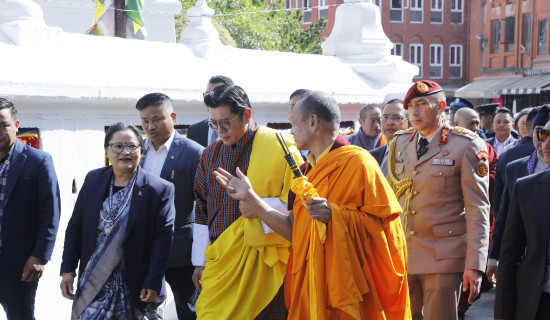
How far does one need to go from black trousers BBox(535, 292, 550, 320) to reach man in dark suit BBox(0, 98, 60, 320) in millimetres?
3205

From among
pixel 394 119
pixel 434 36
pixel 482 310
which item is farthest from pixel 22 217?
pixel 434 36

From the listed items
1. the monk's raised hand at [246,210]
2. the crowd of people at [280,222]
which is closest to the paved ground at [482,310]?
the crowd of people at [280,222]

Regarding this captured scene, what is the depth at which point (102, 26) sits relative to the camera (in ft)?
36.0

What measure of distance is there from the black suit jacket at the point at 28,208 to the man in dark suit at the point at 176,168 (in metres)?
0.76

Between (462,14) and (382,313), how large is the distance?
4379cm

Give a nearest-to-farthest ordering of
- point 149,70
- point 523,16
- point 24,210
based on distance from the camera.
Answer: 1. point 24,210
2. point 149,70
3. point 523,16

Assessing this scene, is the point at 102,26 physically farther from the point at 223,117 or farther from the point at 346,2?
the point at 223,117

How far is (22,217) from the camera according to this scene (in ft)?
17.5

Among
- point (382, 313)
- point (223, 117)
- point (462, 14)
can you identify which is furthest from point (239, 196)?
point (462, 14)

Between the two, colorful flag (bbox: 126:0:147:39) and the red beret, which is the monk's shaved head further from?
colorful flag (bbox: 126:0:147:39)

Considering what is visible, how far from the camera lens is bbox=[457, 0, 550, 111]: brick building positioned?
3672 cm

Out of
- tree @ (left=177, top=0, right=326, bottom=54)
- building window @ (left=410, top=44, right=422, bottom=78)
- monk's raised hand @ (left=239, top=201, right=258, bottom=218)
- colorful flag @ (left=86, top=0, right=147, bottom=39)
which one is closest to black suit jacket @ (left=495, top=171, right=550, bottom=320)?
monk's raised hand @ (left=239, top=201, right=258, bottom=218)

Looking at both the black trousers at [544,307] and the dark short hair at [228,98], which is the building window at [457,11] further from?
the black trousers at [544,307]

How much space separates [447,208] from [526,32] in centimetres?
3597
